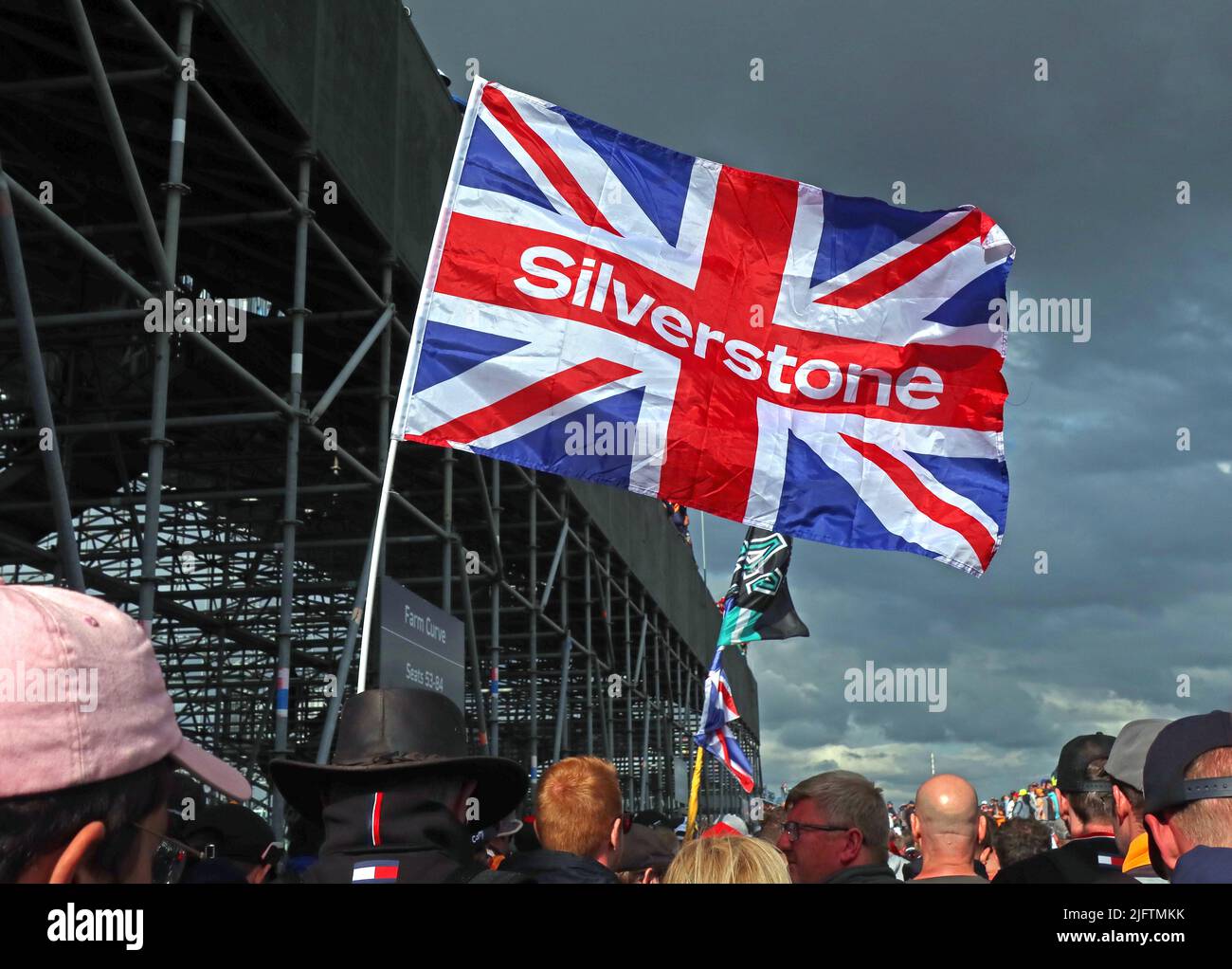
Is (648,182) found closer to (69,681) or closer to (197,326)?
(197,326)

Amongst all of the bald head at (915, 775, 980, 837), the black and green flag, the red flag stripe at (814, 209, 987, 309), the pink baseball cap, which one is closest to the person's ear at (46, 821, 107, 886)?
the pink baseball cap

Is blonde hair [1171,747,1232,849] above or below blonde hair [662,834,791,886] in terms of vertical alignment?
above

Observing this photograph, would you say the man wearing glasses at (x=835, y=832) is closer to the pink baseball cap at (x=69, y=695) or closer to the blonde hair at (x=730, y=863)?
the blonde hair at (x=730, y=863)

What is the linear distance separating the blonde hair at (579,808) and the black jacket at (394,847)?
2.72ft

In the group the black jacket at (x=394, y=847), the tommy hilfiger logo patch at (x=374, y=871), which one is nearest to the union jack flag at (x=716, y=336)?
the black jacket at (x=394, y=847)

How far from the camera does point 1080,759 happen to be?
190 inches

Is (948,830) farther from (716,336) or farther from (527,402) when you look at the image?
(716,336)

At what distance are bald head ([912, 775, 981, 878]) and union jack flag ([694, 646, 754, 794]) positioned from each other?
5787 mm

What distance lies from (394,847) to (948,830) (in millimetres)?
1954

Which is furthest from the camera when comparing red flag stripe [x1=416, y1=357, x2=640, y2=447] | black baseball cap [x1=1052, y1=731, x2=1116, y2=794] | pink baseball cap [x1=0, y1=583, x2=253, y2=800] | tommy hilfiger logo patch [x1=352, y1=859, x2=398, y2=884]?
red flag stripe [x1=416, y1=357, x2=640, y2=447]

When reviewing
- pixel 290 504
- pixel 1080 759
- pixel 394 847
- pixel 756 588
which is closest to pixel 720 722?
pixel 756 588

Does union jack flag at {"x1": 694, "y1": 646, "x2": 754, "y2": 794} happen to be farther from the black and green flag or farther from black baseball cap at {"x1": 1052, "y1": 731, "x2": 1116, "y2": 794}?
black baseball cap at {"x1": 1052, "y1": 731, "x2": 1116, "y2": 794}

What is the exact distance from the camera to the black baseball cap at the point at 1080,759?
4785mm

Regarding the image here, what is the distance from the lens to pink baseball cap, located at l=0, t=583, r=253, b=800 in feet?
4.91
